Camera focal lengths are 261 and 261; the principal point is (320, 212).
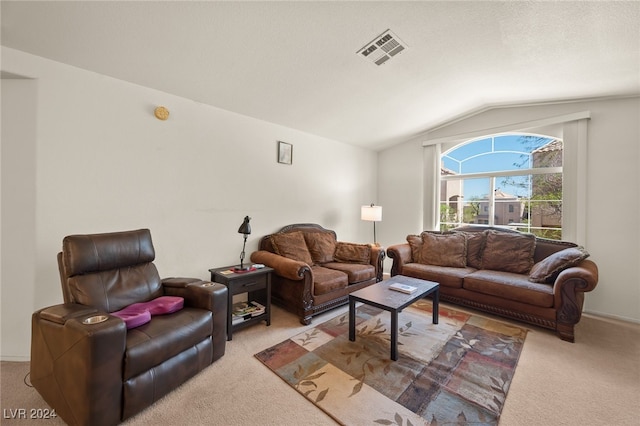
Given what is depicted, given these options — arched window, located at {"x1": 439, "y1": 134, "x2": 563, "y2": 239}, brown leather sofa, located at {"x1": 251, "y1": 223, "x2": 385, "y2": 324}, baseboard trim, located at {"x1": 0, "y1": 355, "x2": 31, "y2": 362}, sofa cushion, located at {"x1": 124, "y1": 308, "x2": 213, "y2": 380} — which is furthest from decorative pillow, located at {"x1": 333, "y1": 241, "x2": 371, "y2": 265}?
baseboard trim, located at {"x1": 0, "y1": 355, "x2": 31, "y2": 362}

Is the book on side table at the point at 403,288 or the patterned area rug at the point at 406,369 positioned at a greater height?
the book on side table at the point at 403,288

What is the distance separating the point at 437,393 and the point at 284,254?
6.67ft

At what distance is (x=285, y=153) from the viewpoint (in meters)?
3.65

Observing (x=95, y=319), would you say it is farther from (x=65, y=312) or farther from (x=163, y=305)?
(x=163, y=305)

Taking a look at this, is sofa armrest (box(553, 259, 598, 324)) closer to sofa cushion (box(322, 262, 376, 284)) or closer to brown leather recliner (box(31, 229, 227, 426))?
sofa cushion (box(322, 262, 376, 284))

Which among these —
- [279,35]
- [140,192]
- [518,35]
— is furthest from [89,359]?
[518,35]

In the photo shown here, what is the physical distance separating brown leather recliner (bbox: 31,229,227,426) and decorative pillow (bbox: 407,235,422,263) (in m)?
2.84

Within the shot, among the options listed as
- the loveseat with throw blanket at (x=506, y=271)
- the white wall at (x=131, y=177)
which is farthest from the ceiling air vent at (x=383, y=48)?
the loveseat with throw blanket at (x=506, y=271)

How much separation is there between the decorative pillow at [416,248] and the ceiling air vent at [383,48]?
255cm

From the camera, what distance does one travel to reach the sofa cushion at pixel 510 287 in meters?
2.61

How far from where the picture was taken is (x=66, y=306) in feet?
5.42

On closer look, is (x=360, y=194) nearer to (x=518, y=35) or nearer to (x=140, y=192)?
(x=518, y=35)

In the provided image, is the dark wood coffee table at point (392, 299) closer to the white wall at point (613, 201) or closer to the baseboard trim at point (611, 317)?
the baseboard trim at point (611, 317)

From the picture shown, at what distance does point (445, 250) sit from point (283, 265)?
2342 millimetres
